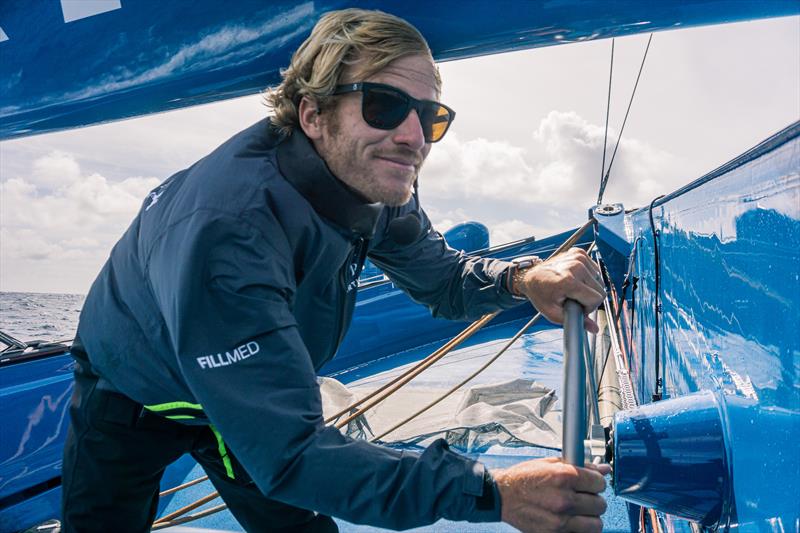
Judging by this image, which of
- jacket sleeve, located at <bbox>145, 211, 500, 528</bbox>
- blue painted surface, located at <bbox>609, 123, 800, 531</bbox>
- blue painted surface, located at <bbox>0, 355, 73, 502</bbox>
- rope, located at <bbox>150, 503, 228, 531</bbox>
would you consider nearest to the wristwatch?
blue painted surface, located at <bbox>609, 123, 800, 531</bbox>

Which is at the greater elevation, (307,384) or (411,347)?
(307,384)

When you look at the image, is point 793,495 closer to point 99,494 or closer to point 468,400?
point 99,494

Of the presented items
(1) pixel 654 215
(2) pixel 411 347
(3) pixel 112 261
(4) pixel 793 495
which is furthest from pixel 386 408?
(4) pixel 793 495

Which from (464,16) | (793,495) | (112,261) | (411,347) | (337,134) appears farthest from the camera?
(411,347)

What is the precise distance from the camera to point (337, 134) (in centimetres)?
139

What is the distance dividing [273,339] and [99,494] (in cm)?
85

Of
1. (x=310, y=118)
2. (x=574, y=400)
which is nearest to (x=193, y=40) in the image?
(x=310, y=118)

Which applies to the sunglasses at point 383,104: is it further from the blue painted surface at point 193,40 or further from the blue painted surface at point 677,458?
the blue painted surface at point 677,458

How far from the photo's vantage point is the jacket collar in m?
1.29

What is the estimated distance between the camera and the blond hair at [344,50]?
4.26 feet

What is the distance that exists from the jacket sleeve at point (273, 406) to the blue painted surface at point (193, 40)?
513 mm

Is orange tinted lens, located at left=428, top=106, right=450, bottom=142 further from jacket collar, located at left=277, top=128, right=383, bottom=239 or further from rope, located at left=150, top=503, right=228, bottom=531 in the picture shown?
rope, located at left=150, top=503, right=228, bottom=531

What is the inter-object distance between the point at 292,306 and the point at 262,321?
15cm

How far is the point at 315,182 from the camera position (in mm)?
1301
